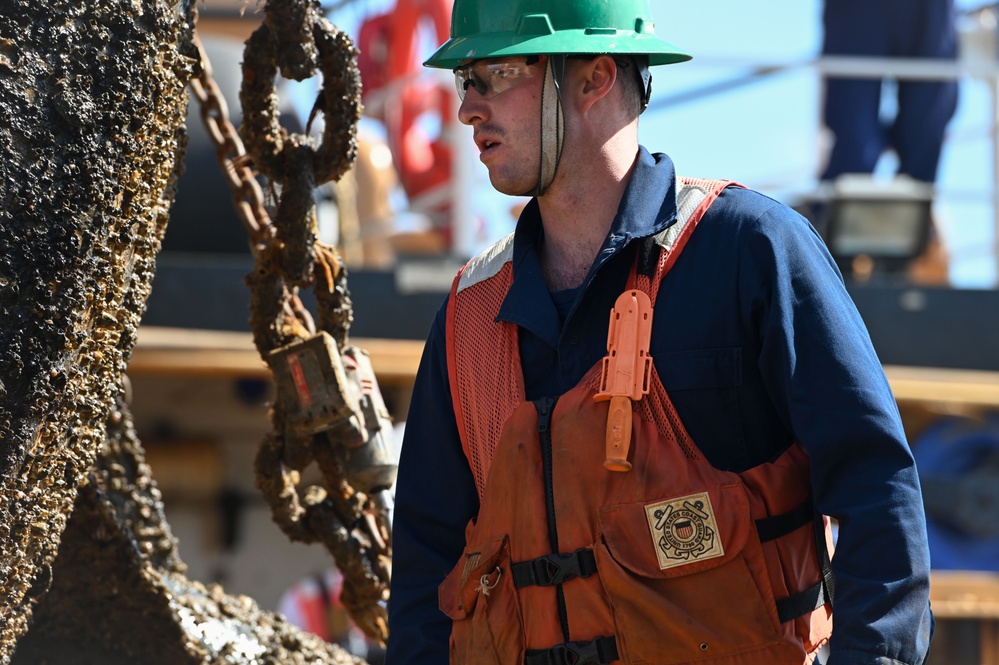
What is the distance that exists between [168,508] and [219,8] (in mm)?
3964

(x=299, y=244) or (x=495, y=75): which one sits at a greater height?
(x=495, y=75)

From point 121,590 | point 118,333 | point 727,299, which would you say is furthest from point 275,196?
point 727,299

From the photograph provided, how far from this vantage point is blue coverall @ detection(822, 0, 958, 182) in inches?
248

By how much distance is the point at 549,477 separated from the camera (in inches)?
82.1

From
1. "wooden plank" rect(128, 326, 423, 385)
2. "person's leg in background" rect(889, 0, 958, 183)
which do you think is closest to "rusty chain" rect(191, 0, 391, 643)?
"wooden plank" rect(128, 326, 423, 385)

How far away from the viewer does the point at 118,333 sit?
2410 millimetres

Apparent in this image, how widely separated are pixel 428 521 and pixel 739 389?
58 centimetres

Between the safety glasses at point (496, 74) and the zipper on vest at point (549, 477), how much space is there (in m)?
0.49

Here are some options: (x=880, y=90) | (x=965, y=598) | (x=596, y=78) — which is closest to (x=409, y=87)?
(x=880, y=90)

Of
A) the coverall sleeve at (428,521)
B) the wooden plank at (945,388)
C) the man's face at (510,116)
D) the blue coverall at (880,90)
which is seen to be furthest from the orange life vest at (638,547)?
the blue coverall at (880,90)

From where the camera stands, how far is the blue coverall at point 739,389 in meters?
1.92

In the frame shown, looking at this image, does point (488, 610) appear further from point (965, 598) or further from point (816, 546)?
point (965, 598)

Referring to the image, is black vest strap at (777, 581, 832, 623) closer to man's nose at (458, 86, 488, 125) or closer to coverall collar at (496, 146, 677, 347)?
coverall collar at (496, 146, 677, 347)

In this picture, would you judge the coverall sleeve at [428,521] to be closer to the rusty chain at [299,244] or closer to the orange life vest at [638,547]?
the orange life vest at [638,547]
